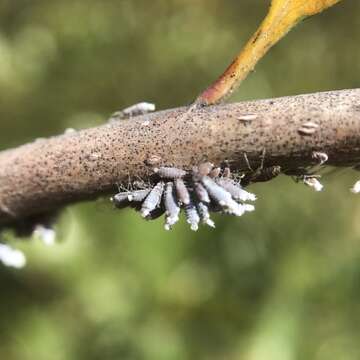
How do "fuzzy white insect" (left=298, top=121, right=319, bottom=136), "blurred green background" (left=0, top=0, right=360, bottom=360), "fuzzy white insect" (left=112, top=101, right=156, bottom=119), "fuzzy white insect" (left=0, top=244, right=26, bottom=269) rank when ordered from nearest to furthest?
"fuzzy white insect" (left=298, top=121, right=319, bottom=136), "fuzzy white insect" (left=112, top=101, right=156, bottom=119), "fuzzy white insect" (left=0, top=244, right=26, bottom=269), "blurred green background" (left=0, top=0, right=360, bottom=360)

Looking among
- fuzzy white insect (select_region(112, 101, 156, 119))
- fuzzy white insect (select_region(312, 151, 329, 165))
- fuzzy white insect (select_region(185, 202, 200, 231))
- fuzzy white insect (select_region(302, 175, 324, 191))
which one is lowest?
fuzzy white insect (select_region(185, 202, 200, 231))

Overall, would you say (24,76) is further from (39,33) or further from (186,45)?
A: (186,45)

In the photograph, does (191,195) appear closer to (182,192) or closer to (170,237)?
(182,192)

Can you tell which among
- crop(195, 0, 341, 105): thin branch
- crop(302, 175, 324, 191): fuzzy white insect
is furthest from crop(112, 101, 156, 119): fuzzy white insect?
crop(302, 175, 324, 191): fuzzy white insect

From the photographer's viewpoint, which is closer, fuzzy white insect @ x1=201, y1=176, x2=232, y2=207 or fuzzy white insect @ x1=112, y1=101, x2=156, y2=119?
fuzzy white insect @ x1=201, y1=176, x2=232, y2=207

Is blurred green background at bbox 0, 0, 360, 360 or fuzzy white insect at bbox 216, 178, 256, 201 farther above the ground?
blurred green background at bbox 0, 0, 360, 360

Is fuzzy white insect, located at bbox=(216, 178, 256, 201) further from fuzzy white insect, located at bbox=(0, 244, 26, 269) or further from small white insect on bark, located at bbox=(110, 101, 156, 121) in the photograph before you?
fuzzy white insect, located at bbox=(0, 244, 26, 269)

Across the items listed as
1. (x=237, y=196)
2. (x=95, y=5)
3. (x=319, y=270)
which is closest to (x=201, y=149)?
(x=237, y=196)
